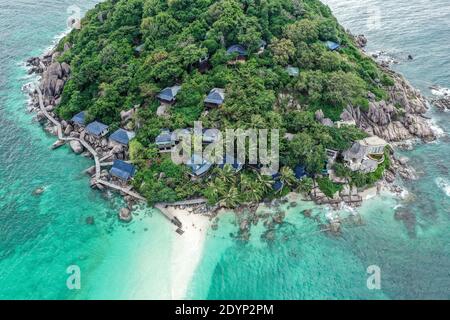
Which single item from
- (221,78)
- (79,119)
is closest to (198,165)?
(221,78)

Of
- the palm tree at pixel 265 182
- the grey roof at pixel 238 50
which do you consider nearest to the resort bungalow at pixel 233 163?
the palm tree at pixel 265 182

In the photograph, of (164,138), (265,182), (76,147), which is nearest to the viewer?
(265,182)

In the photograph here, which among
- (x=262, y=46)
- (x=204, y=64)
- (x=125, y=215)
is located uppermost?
(x=262, y=46)

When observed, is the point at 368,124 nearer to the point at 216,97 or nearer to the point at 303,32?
the point at 303,32

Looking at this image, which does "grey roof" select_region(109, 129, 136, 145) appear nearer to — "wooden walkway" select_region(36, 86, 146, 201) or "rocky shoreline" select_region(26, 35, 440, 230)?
"rocky shoreline" select_region(26, 35, 440, 230)

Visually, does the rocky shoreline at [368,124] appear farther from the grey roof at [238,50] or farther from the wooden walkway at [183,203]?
the grey roof at [238,50]

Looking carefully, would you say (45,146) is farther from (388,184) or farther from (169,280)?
(388,184)
